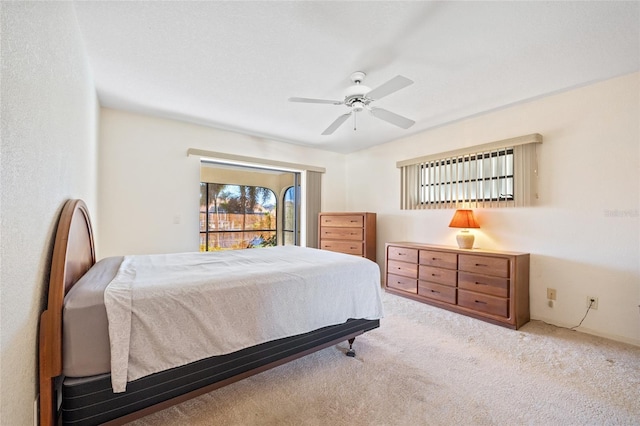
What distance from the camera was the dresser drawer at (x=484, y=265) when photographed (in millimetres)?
2916

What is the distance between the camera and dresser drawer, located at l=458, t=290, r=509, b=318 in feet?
9.47

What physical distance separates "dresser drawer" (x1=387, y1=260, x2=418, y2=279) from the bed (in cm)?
219

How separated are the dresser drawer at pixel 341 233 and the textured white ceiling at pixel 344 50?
7.20ft

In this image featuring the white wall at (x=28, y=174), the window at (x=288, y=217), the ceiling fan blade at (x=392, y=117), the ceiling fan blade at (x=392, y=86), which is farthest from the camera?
the window at (x=288, y=217)

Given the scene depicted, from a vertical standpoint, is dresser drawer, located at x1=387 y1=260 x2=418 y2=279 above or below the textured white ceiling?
below

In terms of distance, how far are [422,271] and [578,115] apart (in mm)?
2408

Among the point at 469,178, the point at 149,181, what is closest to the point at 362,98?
the point at 469,178

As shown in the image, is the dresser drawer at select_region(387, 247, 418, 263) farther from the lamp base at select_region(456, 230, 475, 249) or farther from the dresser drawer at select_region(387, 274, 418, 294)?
the lamp base at select_region(456, 230, 475, 249)

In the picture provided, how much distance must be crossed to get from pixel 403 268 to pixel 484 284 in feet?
3.57

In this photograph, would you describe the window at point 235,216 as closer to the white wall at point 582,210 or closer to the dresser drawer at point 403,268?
the dresser drawer at point 403,268

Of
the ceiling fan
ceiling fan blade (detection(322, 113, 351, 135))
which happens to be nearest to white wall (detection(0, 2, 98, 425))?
the ceiling fan

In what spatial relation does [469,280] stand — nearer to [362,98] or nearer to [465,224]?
[465,224]

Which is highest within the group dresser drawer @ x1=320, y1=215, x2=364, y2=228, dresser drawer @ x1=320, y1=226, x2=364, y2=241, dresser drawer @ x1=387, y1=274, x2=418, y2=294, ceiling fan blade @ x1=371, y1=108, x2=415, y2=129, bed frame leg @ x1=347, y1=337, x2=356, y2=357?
ceiling fan blade @ x1=371, y1=108, x2=415, y2=129

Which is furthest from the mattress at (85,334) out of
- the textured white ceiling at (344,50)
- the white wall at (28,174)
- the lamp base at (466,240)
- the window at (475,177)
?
the window at (475,177)
